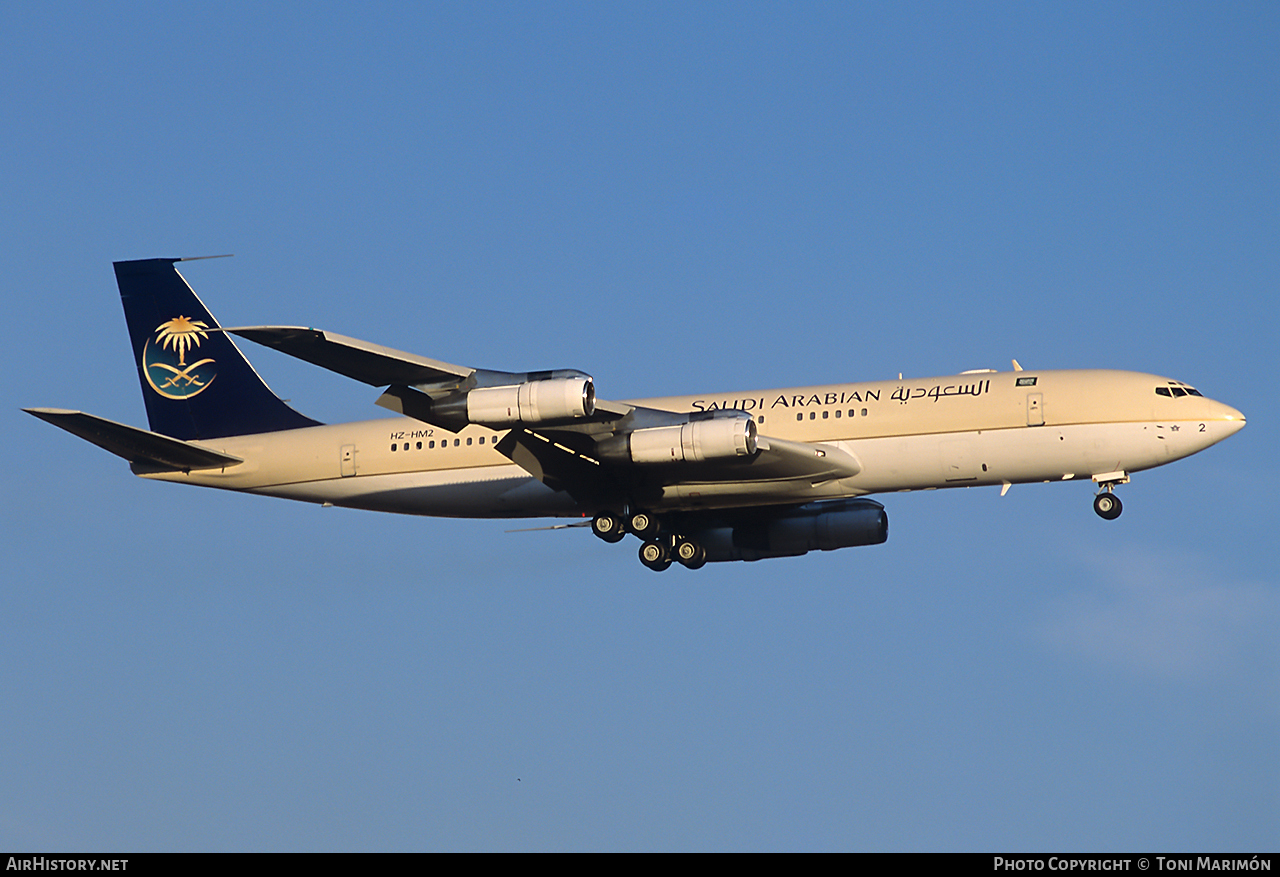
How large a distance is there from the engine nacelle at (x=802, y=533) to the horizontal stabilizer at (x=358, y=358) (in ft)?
41.4

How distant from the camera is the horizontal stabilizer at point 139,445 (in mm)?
38656

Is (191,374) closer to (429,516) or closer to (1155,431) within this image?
(429,516)

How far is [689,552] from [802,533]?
11.5 ft

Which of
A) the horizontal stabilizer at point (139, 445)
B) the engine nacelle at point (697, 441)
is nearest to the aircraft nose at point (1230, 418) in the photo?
the engine nacelle at point (697, 441)

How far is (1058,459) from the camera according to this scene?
39.9 m

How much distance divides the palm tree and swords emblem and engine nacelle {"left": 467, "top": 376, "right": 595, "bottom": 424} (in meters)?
14.3

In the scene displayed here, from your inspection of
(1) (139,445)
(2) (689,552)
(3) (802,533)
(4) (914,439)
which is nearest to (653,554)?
(2) (689,552)

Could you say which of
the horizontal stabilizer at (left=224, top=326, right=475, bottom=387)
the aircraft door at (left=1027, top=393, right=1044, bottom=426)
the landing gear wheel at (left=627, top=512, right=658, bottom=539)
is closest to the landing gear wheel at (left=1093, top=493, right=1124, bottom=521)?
the aircraft door at (left=1027, top=393, right=1044, bottom=426)

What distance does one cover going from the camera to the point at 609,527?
42625mm

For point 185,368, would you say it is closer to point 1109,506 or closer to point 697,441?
point 697,441

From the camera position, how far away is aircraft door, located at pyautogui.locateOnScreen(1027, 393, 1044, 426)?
131 ft
